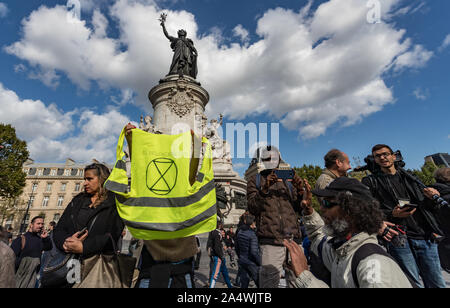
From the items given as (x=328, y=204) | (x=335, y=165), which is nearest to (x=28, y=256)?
(x=328, y=204)

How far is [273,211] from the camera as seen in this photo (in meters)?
3.18

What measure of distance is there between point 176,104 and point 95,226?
40.3ft

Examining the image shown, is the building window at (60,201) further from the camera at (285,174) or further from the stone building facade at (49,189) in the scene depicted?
the camera at (285,174)

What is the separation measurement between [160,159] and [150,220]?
706 mm

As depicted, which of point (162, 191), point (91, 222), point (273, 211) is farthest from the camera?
point (273, 211)

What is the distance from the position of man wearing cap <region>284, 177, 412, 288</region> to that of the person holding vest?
108cm

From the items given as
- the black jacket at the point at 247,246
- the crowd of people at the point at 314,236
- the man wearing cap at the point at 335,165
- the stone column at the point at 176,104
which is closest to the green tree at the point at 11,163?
the stone column at the point at 176,104

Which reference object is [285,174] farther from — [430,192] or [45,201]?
[45,201]

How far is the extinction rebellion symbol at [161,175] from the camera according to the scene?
2.46 meters

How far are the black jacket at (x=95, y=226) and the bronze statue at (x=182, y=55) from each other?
1434 cm

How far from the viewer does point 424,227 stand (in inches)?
114

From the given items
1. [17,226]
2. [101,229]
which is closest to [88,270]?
[101,229]

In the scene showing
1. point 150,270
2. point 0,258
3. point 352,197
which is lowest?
point 150,270
